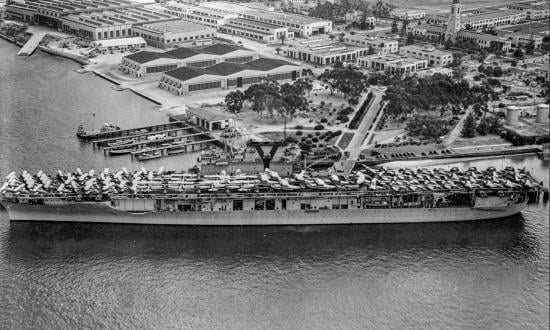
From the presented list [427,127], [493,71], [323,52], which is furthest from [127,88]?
[493,71]

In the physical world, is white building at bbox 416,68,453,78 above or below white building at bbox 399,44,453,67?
below

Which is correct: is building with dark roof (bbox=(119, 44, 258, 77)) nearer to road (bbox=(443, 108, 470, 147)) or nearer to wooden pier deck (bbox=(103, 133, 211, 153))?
wooden pier deck (bbox=(103, 133, 211, 153))

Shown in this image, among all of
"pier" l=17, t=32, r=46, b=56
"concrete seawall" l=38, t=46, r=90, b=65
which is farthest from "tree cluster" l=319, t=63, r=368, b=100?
"pier" l=17, t=32, r=46, b=56

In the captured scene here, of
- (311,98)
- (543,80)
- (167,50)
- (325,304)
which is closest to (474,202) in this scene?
(325,304)

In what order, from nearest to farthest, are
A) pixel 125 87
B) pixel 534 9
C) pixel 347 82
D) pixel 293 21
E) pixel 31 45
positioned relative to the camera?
pixel 347 82 < pixel 125 87 < pixel 31 45 < pixel 293 21 < pixel 534 9

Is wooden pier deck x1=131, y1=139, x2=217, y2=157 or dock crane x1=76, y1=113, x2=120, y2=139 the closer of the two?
wooden pier deck x1=131, y1=139, x2=217, y2=157

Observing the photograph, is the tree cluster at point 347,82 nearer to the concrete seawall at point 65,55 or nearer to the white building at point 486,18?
the concrete seawall at point 65,55

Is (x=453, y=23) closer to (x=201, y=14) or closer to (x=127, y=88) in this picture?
(x=201, y=14)

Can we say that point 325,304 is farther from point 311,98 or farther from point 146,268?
point 311,98
